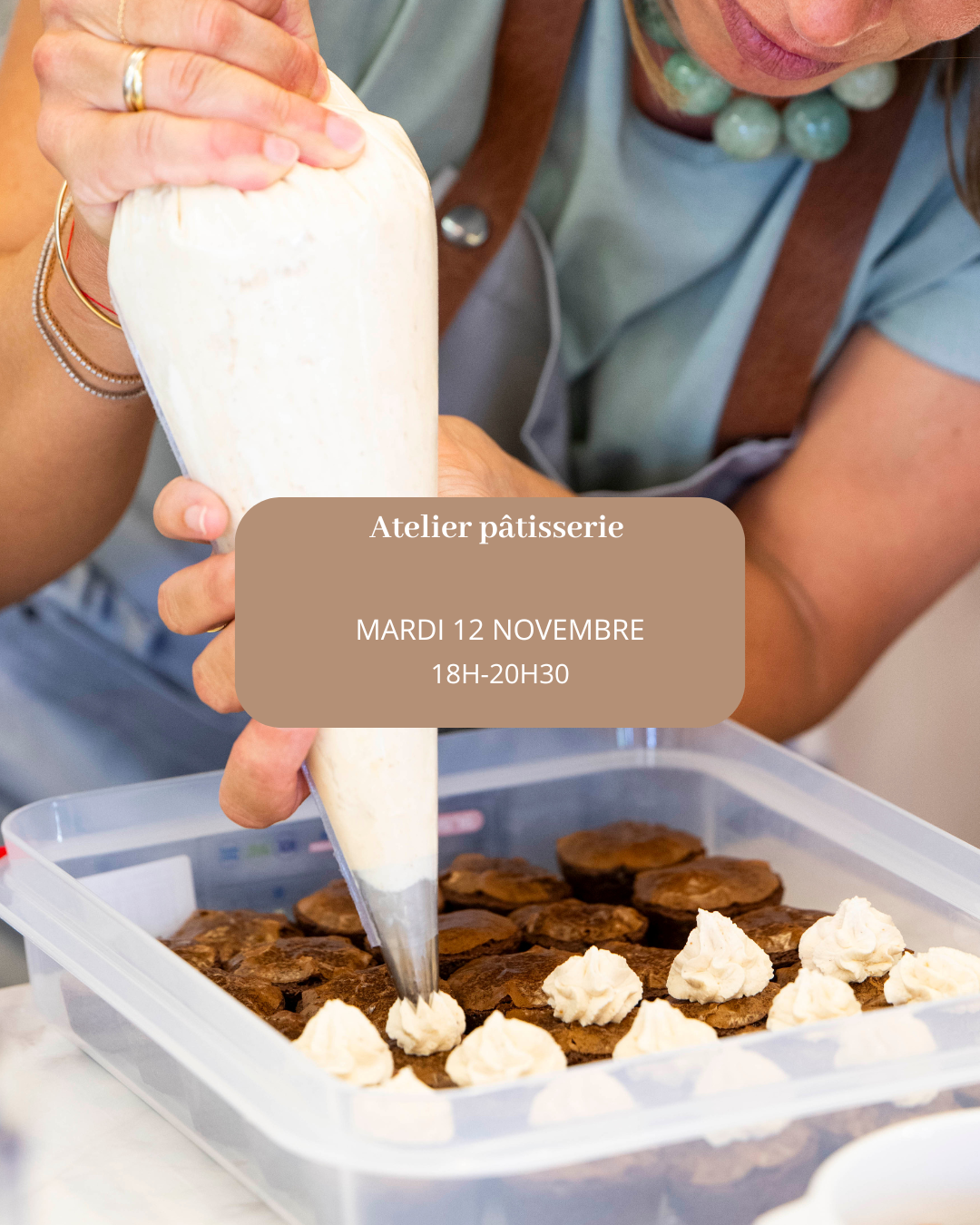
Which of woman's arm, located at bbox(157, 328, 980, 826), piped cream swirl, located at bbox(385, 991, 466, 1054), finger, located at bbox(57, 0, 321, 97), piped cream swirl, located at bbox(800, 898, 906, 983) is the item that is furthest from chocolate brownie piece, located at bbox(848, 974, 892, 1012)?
finger, located at bbox(57, 0, 321, 97)

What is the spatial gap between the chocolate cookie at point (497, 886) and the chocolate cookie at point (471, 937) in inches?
1.6

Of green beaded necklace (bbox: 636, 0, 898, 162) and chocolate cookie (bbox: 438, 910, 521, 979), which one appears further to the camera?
green beaded necklace (bbox: 636, 0, 898, 162)

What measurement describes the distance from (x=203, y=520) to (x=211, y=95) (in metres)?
0.18

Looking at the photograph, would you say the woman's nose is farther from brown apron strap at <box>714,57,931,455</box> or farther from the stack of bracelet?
the stack of bracelet

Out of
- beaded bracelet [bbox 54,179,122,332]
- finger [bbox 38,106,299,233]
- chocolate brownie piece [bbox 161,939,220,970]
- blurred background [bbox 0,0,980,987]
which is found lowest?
blurred background [bbox 0,0,980,987]

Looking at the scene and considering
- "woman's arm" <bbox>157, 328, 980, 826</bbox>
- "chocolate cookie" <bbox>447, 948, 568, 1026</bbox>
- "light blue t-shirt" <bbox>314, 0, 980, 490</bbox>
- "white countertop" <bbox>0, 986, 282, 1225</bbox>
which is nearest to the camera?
"white countertop" <bbox>0, 986, 282, 1225</bbox>

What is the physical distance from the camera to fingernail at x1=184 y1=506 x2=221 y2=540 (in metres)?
0.55

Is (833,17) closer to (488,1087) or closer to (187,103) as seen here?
(187,103)

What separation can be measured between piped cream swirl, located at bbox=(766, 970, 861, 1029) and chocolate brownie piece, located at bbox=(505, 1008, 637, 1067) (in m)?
0.08

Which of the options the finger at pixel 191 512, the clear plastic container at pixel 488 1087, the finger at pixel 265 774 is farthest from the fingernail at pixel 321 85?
the clear plastic container at pixel 488 1087

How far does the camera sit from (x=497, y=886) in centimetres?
82

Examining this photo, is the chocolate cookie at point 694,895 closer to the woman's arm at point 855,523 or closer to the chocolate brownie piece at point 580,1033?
the chocolate brownie piece at point 580,1033

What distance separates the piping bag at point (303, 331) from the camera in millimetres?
500

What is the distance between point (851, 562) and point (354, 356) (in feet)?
2.43
